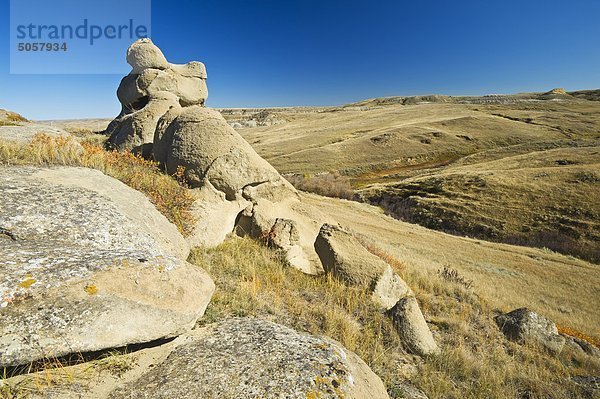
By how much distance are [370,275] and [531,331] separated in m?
4.59

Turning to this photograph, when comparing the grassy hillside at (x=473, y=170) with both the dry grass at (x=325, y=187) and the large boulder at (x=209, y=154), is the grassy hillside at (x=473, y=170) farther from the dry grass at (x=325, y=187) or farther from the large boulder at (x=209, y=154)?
the large boulder at (x=209, y=154)

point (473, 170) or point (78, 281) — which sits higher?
point (473, 170)

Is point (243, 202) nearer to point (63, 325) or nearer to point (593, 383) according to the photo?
point (63, 325)

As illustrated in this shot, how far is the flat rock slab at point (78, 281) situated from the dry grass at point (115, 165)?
1771 mm

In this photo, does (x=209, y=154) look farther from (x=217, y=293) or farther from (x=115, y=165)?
(x=217, y=293)

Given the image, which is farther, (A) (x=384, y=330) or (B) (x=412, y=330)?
(A) (x=384, y=330)

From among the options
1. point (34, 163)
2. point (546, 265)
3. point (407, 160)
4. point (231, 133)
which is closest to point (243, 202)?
point (231, 133)

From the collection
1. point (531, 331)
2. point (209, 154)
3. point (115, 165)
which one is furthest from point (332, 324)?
point (115, 165)

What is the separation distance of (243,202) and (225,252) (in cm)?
285

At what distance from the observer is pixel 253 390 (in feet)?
11.1

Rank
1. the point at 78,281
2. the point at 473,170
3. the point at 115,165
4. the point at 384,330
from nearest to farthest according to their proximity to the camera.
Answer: the point at 78,281 < the point at 384,330 < the point at 115,165 < the point at 473,170

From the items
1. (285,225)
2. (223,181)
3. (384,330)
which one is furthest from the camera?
(223,181)

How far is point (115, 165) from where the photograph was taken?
9.19 metres

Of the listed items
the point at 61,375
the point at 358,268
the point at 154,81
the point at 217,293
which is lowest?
the point at 358,268
